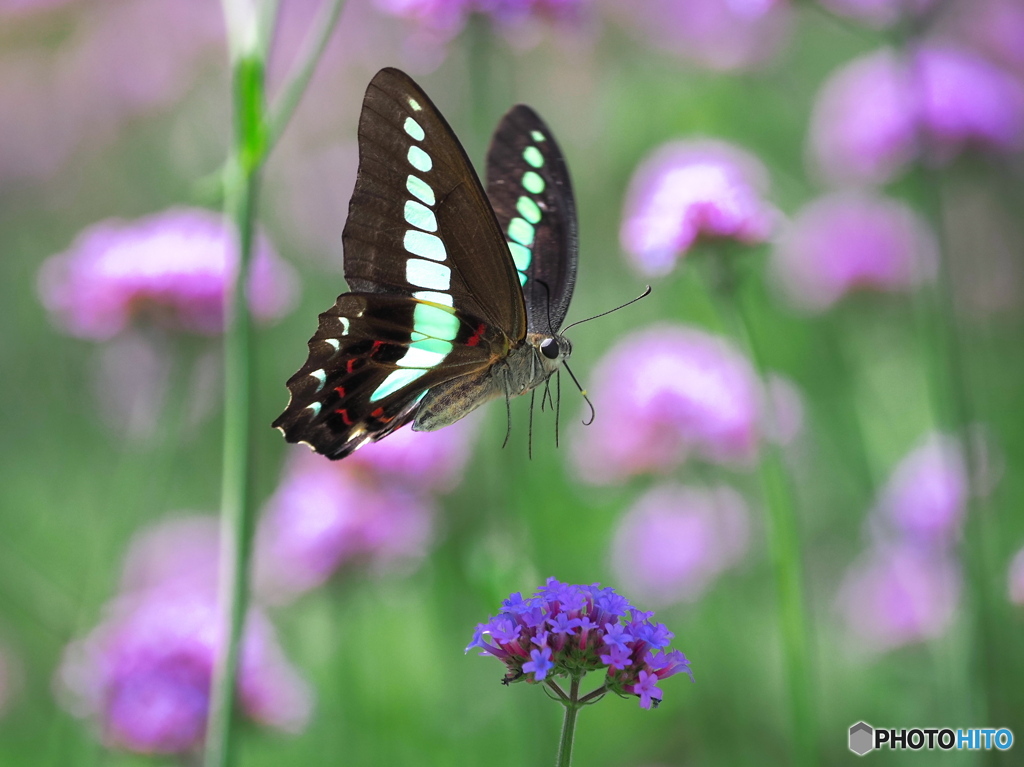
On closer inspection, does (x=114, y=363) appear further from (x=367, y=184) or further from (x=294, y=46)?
(x=367, y=184)

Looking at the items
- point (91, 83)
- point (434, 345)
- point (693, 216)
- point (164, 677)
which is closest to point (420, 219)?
point (434, 345)

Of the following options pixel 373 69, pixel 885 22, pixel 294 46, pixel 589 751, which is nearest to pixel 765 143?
pixel 373 69

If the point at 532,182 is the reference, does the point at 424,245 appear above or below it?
below

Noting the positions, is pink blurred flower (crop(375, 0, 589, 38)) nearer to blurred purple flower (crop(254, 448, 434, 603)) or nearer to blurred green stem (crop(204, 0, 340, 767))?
blurred green stem (crop(204, 0, 340, 767))

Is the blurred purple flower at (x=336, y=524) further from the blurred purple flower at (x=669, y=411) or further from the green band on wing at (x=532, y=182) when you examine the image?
the green band on wing at (x=532, y=182)

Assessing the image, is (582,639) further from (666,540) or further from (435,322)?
(666,540)

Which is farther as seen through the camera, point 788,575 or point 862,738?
point 862,738

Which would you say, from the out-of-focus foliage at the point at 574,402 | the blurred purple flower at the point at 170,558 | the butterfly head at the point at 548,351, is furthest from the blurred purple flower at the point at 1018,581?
the blurred purple flower at the point at 170,558
